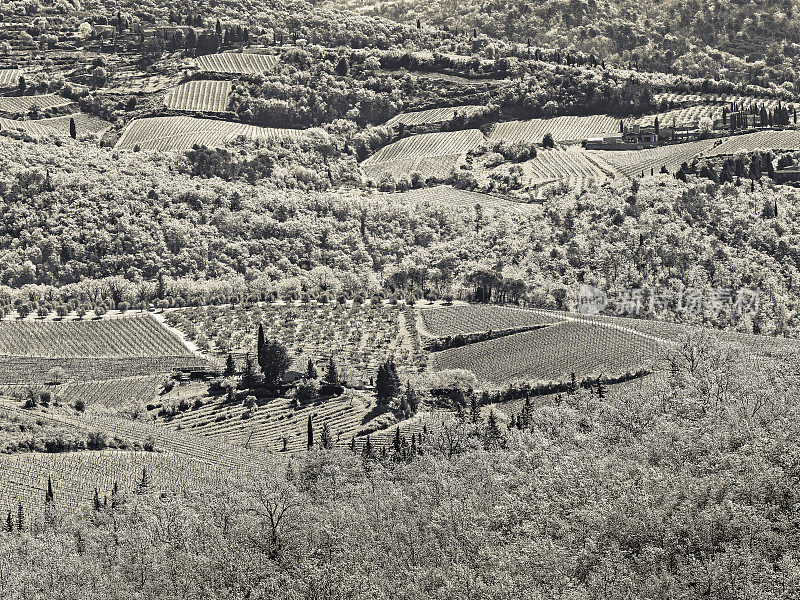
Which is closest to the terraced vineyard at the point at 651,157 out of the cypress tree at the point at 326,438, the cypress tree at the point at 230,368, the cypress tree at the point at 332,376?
the cypress tree at the point at 332,376

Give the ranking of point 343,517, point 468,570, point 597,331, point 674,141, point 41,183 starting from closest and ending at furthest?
point 468,570, point 343,517, point 597,331, point 41,183, point 674,141

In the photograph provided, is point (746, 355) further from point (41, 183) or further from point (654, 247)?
point (41, 183)

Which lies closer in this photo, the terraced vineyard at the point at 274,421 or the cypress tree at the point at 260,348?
the terraced vineyard at the point at 274,421

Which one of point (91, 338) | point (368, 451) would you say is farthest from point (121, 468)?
point (91, 338)

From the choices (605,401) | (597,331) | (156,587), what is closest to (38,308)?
(597,331)

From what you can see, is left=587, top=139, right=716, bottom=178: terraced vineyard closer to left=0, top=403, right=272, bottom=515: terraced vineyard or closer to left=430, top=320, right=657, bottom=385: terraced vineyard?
left=430, top=320, right=657, bottom=385: terraced vineyard
